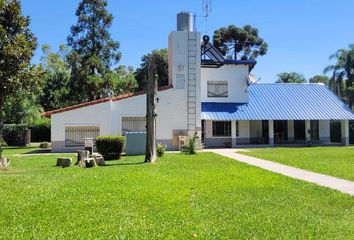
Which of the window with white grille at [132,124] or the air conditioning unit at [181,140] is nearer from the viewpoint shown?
the air conditioning unit at [181,140]

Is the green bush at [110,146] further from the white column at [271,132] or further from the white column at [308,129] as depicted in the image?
the white column at [308,129]

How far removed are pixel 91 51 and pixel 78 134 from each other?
50.1 ft

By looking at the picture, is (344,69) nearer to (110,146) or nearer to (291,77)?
(291,77)

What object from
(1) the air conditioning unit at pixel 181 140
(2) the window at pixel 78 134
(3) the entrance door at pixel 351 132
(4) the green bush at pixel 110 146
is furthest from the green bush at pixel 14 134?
(3) the entrance door at pixel 351 132

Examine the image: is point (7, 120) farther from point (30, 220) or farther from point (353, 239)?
point (353, 239)

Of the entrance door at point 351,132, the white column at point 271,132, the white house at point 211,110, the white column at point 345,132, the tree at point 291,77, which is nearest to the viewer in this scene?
the white house at point 211,110

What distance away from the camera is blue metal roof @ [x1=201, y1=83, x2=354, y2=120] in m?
34.0

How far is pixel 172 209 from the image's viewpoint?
27.4ft

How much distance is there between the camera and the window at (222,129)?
3525 centimetres

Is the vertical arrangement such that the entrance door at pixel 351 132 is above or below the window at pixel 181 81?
below

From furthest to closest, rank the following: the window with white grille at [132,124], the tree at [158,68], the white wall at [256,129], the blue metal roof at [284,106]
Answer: the tree at [158,68] < the white wall at [256,129] < the blue metal roof at [284,106] < the window with white grille at [132,124]

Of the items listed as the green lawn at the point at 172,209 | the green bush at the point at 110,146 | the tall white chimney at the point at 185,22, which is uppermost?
the tall white chimney at the point at 185,22

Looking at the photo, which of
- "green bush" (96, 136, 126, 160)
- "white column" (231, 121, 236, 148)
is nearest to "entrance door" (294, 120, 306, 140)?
"white column" (231, 121, 236, 148)

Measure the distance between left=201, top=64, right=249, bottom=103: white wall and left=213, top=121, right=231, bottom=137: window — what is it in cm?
183
